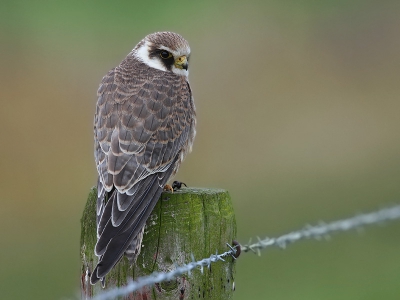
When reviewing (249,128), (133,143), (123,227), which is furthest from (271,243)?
(249,128)

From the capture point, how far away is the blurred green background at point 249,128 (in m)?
11.6

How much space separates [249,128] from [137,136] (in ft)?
30.4

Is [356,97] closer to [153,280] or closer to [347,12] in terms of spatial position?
[347,12]

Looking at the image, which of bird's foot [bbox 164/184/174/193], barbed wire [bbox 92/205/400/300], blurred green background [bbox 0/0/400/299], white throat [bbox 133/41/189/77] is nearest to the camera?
barbed wire [bbox 92/205/400/300]

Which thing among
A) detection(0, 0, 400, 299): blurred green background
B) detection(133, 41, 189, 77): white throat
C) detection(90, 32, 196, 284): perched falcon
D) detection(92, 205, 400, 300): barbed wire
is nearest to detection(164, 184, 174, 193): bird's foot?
detection(90, 32, 196, 284): perched falcon

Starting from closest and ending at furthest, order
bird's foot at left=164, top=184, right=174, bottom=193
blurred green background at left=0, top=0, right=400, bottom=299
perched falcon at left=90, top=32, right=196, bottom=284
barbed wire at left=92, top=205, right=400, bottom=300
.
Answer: barbed wire at left=92, top=205, right=400, bottom=300 → perched falcon at left=90, top=32, right=196, bottom=284 → bird's foot at left=164, top=184, right=174, bottom=193 → blurred green background at left=0, top=0, right=400, bottom=299

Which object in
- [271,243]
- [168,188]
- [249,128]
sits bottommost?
[271,243]

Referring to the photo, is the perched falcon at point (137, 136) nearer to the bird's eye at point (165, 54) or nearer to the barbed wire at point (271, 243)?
the bird's eye at point (165, 54)

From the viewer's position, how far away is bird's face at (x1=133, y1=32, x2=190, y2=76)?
6621 mm

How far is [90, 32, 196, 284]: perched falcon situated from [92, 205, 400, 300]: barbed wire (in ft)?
0.43

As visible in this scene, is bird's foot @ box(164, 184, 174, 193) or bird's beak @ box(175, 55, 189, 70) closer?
bird's foot @ box(164, 184, 174, 193)

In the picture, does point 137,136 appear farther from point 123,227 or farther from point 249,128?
point 249,128

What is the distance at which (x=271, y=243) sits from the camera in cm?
485

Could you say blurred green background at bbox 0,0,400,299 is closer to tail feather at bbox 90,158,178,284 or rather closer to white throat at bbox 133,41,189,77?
white throat at bbox 133,41,189,77
